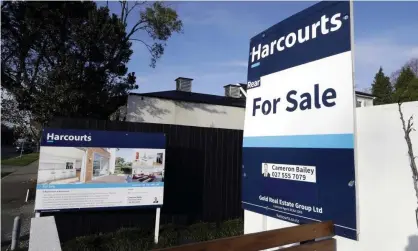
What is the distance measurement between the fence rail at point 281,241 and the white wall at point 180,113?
44.8ft

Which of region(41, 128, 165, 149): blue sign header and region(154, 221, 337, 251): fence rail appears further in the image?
region(41, 128, 165, 149): blue sign header

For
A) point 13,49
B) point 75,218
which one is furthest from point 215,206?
point 13,49

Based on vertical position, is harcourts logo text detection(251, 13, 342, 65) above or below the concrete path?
above

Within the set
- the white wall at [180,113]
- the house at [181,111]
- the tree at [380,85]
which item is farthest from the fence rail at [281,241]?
the tree at [380,85]

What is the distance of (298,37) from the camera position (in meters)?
3.16

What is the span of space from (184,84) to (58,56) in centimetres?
1115

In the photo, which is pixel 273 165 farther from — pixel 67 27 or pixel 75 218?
pixel 67 27

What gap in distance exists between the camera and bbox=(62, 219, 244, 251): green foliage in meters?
5.65

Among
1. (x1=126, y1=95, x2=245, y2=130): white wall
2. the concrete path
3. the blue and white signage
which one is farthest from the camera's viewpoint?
(x1=126, y1=95, x2=245, y2=130): white wall

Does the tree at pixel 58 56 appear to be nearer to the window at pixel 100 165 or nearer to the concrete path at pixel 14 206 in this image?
the concrete path at pixel 14 206

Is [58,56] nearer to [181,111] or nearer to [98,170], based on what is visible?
[181,111]

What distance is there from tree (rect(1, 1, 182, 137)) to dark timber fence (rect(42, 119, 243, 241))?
6027 mm

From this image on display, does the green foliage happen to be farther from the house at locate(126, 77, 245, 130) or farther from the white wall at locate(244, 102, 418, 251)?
the house at locate(126, 77, 245, 130)

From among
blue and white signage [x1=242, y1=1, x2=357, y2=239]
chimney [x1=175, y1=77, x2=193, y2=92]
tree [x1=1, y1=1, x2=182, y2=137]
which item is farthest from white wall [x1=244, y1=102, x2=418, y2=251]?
chimney [x1=175, y1=77, x2=193, y2=92]
